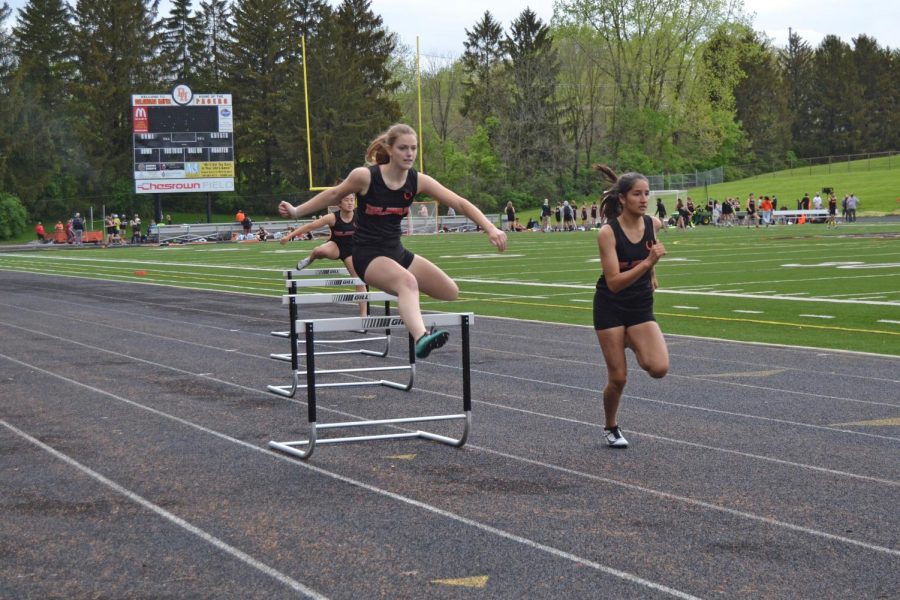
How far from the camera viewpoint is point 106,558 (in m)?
5.64

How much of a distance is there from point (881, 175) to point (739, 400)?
83530 mm

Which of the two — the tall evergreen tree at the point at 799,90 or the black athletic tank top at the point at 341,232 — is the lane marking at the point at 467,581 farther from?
the tall evergreen tree at the point at 799,90

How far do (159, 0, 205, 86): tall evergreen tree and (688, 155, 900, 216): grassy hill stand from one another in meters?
39.8

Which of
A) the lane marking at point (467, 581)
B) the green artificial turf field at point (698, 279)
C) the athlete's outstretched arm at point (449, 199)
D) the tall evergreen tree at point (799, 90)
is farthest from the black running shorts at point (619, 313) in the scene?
the tall evergreen tree at point (799, 90)

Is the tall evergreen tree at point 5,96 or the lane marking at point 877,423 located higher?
the tall evergreen tree at point 5,96

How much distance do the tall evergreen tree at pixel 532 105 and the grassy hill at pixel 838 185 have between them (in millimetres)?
11346

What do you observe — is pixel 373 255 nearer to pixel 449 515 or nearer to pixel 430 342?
pixel 430 342

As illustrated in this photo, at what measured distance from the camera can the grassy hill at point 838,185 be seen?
76.2 m

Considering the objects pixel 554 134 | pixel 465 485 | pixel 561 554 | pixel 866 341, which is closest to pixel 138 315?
pixel 866 341

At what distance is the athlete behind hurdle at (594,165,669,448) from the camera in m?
7.90

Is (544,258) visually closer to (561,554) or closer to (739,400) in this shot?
(739,400)

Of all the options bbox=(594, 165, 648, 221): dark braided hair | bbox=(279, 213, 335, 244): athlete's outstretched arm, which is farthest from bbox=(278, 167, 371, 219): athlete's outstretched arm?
bbox=(279, 213, 335, 244): athlete's outstretched arm

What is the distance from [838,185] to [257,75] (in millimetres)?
42048

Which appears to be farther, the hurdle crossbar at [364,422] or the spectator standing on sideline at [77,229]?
the spectator standing on sideline at [77,229]
